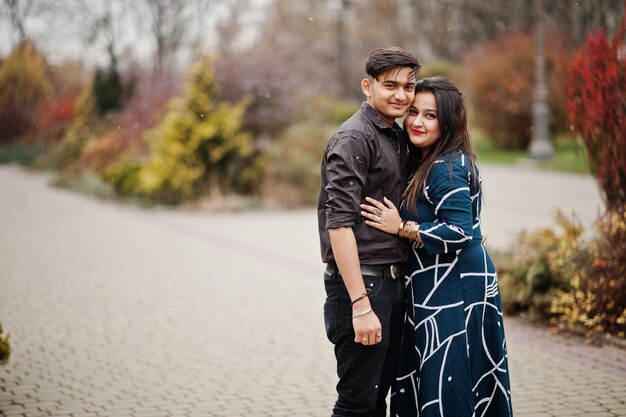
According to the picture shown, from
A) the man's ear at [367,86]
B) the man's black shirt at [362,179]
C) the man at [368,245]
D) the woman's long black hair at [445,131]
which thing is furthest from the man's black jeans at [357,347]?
the man's ear at [367,86]

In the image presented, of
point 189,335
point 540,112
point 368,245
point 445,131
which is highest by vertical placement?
point 540,112

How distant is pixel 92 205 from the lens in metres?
18.6

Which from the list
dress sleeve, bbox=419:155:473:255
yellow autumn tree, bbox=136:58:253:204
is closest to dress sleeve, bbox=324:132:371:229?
dress sleeve, bbox=419:155:473:255

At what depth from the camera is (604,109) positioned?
5.95 meters

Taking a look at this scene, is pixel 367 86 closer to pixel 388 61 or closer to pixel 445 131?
pixel 388 61

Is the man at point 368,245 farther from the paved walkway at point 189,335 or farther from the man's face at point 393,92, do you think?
the paved walkway at point 189,335

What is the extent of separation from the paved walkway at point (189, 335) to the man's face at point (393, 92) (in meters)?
2.20

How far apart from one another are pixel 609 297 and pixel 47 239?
31.7ft

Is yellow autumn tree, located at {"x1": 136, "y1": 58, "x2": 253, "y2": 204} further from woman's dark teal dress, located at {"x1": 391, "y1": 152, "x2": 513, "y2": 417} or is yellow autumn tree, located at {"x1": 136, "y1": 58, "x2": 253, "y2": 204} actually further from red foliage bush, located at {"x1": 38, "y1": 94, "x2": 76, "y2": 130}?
red foliage bush, located at {"x1": 38, "y1": 94, "x2": 76, "y2": 130}

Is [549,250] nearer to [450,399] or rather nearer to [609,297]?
[609,297]

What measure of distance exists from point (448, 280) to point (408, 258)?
20 centimetres

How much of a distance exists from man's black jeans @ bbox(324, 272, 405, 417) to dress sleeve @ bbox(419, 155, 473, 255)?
0.87 ft

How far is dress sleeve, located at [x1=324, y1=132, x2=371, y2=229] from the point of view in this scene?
298cm

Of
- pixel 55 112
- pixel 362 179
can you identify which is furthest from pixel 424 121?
pixel 55 112
